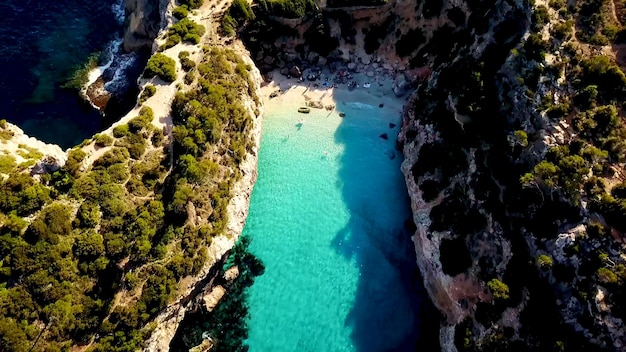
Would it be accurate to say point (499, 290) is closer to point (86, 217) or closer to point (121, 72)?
point (86, 217)

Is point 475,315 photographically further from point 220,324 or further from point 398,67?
point 398,67

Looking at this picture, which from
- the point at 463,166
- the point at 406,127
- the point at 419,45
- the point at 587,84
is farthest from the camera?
the point at 419,45

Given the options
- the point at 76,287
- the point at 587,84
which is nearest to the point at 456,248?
the point at 587,84

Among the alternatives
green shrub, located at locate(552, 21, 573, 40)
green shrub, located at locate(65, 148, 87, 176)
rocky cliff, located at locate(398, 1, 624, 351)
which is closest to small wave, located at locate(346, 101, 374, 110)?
rocky cliff, located at locate(398, 1, 624, 351)

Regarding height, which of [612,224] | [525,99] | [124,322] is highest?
[525,99]

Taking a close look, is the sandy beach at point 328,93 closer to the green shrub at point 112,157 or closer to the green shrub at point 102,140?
the green shrub at point 112,157

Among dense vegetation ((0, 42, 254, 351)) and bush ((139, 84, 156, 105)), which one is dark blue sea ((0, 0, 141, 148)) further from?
dense vegetation ((0, 42, 254, 351))
